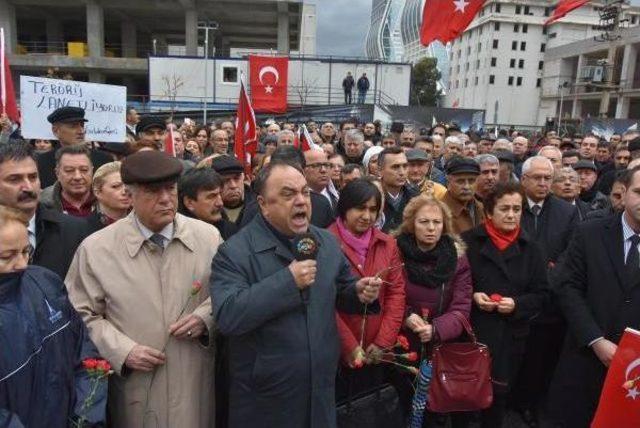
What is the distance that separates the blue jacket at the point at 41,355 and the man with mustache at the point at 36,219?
67 centimetres

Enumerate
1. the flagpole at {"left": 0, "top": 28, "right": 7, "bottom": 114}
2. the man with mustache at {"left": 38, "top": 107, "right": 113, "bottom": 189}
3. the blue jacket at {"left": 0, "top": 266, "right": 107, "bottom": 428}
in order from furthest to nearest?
the flagpole at {"left": 0, "top": 28, "right": 7, "bottom": 114} → the man with mustache at {"left": 38, "top": 107, "right": 113, "bottom": 189} → the blue jacket at {"left": 0, "top": 266, "right": 107, "bottom": 428}

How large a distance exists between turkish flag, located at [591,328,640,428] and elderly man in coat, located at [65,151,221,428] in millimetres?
2172

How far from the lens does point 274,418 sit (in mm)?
2463

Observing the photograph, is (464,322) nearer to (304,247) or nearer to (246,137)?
(304,247)

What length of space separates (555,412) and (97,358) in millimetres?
2923

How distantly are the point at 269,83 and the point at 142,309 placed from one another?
2092 cm

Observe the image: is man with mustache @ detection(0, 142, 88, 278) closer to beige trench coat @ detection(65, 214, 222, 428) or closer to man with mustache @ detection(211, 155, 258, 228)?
beige trench coat @ detection(65, 214, 222, 428)

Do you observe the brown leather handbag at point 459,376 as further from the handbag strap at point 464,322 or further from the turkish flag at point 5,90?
the turkish flag at point 5,90

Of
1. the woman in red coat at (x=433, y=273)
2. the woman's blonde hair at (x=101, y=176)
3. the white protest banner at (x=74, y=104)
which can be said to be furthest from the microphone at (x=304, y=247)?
the white protest banner at (x=74, y=104)

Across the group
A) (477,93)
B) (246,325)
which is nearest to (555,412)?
(246,325)

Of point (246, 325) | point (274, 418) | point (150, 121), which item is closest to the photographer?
point (246, 325)

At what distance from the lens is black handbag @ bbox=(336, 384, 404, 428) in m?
2.90

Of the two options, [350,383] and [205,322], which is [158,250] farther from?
[350,383]

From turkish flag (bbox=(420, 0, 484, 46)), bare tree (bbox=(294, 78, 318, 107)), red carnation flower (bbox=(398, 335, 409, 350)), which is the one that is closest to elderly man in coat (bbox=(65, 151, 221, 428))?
red carnation flower (bbox=(398, 335, 409, 350))
